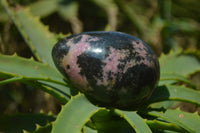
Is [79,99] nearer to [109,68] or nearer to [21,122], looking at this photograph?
[109,68]

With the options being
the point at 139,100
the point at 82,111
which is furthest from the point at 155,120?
the point at 82,111

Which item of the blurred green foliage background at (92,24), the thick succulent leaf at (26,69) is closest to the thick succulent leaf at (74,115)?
the thick succulent leaf at (26,69)

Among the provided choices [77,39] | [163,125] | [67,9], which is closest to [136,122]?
[163,125]

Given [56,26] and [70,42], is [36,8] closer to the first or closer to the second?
[56,26]

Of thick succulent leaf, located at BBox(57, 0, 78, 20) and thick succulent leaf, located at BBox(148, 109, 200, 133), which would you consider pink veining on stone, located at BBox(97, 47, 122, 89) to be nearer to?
thick succulent leaf, located at BBox(148, 109, 200, 133)

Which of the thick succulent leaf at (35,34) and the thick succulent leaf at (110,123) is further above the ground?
the thick succulent leaf at (35,34)

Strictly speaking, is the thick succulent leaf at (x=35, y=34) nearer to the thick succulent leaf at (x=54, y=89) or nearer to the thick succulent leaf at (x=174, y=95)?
the thick succulent leaf at (x=54, y=89)
